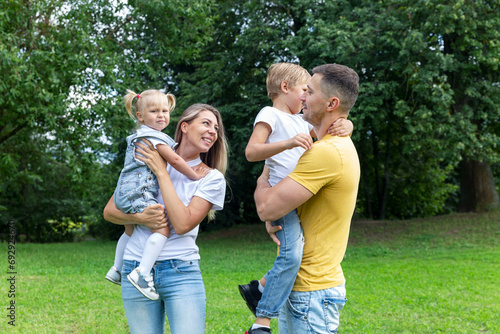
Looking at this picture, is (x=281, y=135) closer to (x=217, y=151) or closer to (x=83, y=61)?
(x=217, y=151)

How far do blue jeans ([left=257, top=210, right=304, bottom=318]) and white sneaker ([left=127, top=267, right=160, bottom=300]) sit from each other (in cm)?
61

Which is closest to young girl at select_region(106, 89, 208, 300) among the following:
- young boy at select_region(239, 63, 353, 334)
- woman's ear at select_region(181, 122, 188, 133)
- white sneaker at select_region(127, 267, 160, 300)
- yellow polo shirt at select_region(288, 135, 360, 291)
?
white sneaker at select_region(127, 267, 160, 300)

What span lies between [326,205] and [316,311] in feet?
1.69

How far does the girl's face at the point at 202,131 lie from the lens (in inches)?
106

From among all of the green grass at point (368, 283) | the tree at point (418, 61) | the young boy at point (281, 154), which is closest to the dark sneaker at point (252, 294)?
the young boy at point (281, 154)

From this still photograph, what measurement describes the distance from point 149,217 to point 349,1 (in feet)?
47.1

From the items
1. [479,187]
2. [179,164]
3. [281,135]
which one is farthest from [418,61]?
[179,164]

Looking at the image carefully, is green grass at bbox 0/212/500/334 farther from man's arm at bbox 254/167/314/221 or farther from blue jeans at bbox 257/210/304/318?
man's arm at bbox 254/167/314/221

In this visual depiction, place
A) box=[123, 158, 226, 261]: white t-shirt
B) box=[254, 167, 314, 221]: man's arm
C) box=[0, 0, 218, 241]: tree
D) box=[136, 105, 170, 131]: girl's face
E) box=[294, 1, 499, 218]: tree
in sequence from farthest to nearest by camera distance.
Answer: box=[294, 1, 499, 218]: tree → box=[0, 0, 218, 241]: tree → box=[136, 105, 170, 131]: girl's face → box=[123, 158, 226, 261]: white t-shirt → box=[254, 167, 314, 221]: man's arm

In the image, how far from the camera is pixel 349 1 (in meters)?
15.2

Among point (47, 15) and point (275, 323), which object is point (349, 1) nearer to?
point (47, 15)

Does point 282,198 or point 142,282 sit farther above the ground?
point 282,198

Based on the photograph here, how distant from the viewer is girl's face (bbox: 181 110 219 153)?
8.80 ft

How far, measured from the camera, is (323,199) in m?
2.33
